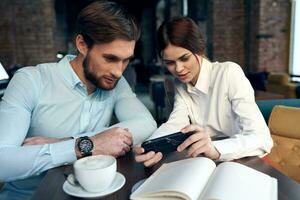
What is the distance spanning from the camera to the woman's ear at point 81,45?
1190 millimetres

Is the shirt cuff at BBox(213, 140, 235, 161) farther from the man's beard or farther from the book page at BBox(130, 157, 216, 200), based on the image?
the man's beard

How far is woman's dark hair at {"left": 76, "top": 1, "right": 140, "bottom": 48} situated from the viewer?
111 centimetres

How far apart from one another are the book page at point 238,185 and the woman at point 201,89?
0.36m

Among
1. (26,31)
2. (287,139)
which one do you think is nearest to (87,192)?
(287,139)

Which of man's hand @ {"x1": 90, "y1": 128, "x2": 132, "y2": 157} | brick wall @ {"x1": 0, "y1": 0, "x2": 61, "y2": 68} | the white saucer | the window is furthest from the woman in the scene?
the window

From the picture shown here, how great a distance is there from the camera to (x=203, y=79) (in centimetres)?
134

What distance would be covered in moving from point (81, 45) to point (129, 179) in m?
0.61

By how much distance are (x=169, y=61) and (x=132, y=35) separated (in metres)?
0.25

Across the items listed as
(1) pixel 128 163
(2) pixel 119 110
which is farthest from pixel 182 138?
(2) pixel 119 110

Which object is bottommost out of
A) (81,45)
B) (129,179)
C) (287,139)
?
(287,139)

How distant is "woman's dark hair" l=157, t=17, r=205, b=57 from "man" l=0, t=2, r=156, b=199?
17cm

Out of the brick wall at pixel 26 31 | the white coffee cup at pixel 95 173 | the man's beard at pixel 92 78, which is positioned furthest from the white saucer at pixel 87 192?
the brick wall at pixel 26 31

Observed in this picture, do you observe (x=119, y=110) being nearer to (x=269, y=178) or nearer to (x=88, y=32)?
(x=88, y=32)

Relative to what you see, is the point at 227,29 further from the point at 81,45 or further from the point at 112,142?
the point at 112,142
